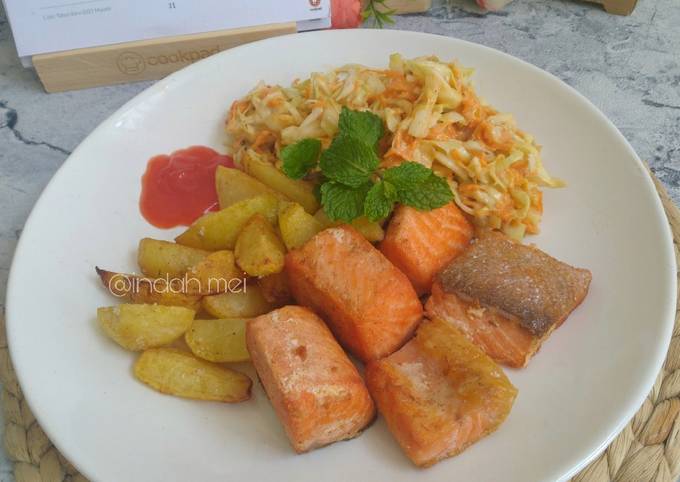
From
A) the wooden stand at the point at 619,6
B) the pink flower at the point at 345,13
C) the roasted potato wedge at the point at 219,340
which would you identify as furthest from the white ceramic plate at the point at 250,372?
the wooden stand at the point at 619,6

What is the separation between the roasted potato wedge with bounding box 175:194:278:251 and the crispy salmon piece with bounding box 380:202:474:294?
44 centimetres

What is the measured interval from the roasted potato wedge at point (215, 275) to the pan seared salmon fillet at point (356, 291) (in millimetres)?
193

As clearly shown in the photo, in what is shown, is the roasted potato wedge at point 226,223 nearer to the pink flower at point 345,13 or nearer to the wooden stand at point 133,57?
the wooden stand at point 133,57

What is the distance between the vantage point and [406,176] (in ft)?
7.78

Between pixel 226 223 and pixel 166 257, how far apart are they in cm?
24

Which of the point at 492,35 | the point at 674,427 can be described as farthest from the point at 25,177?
the point at 674,427

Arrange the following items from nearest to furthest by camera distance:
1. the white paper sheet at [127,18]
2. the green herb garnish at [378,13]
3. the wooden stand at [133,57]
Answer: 1. the white paper sheet at [127,18]
2. the wooden stand at [133,57]
3. the green herb garnish at [378,13]

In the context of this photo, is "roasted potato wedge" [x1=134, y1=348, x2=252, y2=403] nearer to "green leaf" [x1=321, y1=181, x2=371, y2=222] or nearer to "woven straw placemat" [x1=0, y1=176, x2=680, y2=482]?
"woven straw placemat" [x1=0, y1=176, x2=680, y2=482]

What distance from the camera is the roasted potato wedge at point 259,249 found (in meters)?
2.26

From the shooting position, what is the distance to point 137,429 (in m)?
2.03

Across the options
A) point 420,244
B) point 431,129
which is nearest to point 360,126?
point 431,129

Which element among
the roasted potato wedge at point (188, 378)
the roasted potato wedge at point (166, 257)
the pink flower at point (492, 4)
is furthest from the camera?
the pink flower at point (492, 4)

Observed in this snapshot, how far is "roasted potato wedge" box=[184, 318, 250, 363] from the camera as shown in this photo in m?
2.17

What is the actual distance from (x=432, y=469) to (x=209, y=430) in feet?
2.20
